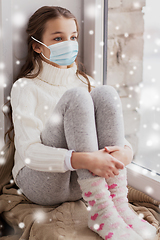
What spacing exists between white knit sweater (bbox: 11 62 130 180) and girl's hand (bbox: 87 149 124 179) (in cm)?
10

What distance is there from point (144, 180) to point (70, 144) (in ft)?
1.68

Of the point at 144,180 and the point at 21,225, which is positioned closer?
the point at 21,225

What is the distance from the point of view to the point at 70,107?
34.9 inches

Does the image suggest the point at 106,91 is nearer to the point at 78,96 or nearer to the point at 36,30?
the point at 78,96

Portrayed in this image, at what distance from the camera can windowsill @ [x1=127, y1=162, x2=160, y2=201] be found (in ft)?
3.76

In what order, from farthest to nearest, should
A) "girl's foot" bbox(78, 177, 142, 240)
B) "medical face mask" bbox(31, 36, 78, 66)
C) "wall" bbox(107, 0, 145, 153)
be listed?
"wall" bbox(107, 0, 145, 153) < "medical face mask" bbox(31, 36, 78, 66) < "girl's foot" bbox(78, 177, 142, 240)

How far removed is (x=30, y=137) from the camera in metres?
0.97

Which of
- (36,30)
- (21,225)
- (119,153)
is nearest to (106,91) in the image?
(119,153)

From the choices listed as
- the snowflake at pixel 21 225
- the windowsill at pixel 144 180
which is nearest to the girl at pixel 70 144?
the snowflake at pixel 21 225

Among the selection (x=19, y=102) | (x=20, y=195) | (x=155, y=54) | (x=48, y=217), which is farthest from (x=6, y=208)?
(x=155, y=54)

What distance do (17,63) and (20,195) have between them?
25.5 inches

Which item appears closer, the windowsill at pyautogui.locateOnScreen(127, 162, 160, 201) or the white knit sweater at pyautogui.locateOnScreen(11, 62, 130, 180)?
the white knit sweater at pyautogui.locateOnScreen(11, 62, 130, 180)

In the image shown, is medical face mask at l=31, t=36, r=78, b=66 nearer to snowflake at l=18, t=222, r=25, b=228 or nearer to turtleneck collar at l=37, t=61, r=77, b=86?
turtleneck collar at l=37, t=61, r=77, b=86

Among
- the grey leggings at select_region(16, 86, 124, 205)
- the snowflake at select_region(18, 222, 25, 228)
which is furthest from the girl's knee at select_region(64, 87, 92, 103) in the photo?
the snowflake at select_region(18, 222, 25, 228)
